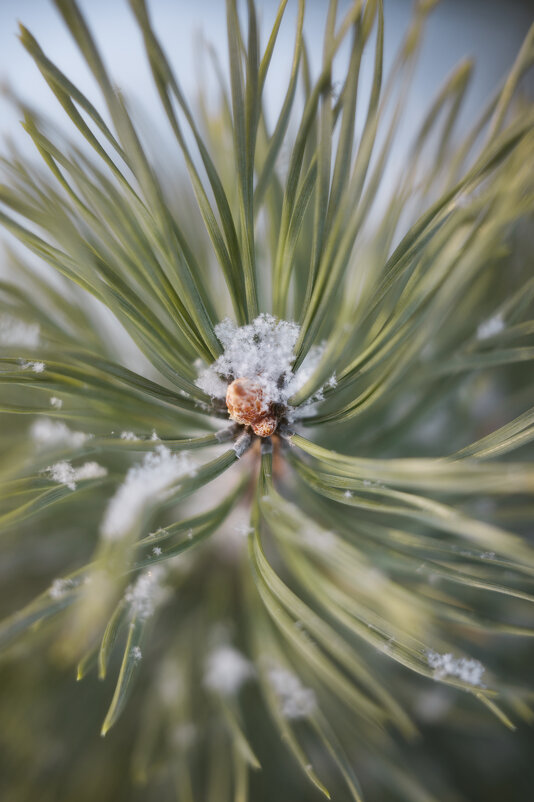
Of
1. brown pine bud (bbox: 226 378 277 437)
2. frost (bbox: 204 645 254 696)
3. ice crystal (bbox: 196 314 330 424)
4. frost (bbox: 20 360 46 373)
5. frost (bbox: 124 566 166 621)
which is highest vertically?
ice crystal (bbox: 196 314 330 424)

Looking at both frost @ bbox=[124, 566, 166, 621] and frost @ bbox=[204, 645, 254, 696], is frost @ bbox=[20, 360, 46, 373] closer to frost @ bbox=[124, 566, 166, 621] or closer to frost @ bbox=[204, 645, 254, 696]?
frost @ bbox=[124, 566, 166, 621]

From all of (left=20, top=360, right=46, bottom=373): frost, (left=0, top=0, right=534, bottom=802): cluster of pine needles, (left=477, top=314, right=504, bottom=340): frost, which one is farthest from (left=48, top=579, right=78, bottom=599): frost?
(left=477, top=314, right=504, bottom=340): frost

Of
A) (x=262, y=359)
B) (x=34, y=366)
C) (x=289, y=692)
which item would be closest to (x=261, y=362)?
(x=262, y=359)

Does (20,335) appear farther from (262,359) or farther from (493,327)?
(493,327)

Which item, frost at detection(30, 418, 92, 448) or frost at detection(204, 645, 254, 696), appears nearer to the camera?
frost at detection(30, 418, 92, 448)

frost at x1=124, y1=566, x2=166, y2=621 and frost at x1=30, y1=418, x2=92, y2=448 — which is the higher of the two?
frost at x1=30, y1=418, x2=92, y2=448

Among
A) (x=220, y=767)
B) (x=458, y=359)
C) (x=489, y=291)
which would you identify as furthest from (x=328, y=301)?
(x=220, y=767)

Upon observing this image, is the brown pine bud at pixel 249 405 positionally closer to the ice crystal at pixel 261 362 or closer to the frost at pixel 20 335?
the ice crystal at pixel 261 362
